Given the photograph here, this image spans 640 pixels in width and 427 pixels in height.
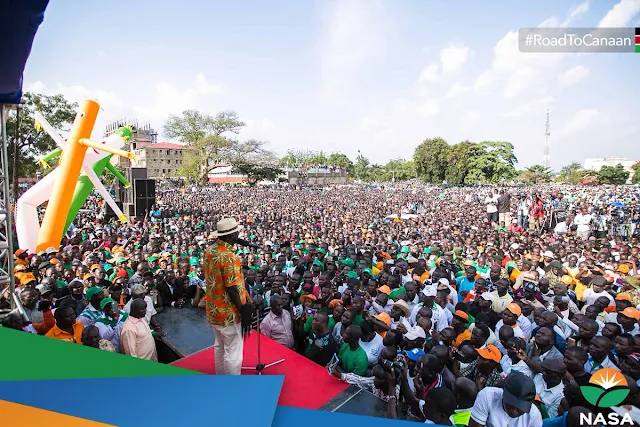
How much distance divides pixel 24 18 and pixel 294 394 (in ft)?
11.6

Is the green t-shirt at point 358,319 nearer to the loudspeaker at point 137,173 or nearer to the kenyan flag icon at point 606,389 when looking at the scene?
the kenyan flag icon at point 606,389

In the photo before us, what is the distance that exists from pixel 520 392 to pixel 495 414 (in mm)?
296

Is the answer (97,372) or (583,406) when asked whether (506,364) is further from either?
(97,372)

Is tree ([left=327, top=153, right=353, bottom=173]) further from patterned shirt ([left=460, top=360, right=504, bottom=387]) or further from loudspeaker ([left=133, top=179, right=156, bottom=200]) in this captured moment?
patterned shirt ([left=460, top=360, right=504, bottom=387])

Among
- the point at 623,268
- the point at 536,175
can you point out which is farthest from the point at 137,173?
the point at 536,175

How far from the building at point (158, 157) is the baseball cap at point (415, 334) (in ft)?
223

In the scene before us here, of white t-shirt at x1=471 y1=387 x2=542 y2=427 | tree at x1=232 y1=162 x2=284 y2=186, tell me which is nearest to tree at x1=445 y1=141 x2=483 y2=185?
tree at x1=232 y1=162 x2=284 y2=186

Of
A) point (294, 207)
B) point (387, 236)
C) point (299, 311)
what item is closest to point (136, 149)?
point (294, 207)

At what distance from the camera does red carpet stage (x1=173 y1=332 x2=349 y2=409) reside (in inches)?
130

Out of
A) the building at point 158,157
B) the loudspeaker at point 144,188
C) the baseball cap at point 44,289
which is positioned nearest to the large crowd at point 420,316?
the baseball cap at point 44,289

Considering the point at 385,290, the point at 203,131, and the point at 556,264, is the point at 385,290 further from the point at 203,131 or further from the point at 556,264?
the point at 203,131

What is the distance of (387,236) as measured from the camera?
12047 millimetres

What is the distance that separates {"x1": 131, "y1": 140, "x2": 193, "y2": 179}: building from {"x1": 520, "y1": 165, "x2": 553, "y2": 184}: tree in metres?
57.2

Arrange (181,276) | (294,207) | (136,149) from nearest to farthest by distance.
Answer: (181,276) < (294,207) < (136,149)
